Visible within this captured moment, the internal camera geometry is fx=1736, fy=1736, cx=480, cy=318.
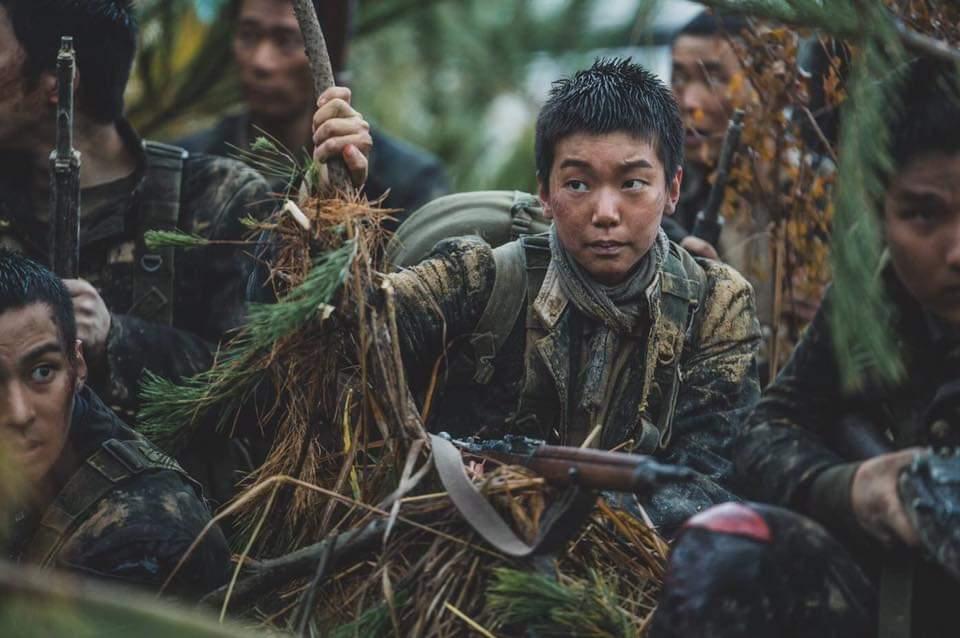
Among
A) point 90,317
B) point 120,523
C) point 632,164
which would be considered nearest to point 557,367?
point 632,164

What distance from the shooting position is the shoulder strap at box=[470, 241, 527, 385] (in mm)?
4340

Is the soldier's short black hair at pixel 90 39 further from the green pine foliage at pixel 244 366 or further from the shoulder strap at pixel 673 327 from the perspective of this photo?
the shoulder strap at pixel 673 327

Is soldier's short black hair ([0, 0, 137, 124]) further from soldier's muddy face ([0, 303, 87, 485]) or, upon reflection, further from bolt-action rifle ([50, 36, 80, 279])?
soldier's muddy face ([0, 303, 87, 485])

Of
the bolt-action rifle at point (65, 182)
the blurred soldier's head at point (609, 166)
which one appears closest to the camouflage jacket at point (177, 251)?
the bolt-action rifle at point (65, 182)

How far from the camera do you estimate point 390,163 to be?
7594mm

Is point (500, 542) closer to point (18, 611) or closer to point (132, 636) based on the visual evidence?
point (132, 636)

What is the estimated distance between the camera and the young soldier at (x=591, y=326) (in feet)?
14.1

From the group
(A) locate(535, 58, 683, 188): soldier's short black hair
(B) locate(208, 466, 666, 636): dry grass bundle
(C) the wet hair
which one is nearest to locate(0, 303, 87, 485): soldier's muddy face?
(B) locate(208, 466, 666, 636): dry grass bundle

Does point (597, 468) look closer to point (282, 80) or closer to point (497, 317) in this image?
point (497, 317)

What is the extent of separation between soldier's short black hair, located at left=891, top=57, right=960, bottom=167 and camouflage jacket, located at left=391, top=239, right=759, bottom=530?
123cm

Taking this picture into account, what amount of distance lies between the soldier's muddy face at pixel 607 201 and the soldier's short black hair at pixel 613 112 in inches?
1.6

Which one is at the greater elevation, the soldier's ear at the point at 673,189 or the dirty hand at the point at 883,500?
the soldier's ear at the point at 673,189

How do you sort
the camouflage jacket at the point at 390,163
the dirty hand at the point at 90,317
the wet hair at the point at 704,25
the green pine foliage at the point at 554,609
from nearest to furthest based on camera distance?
the green pine foliage at the point at 554,609 → the dirty hand at the point at 90,317 → the wet hair at the point at 704,25 → the camouflage jacket at the point at 390,163

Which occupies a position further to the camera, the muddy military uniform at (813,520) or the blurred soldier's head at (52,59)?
the blurred soldier's head at (52,59)
